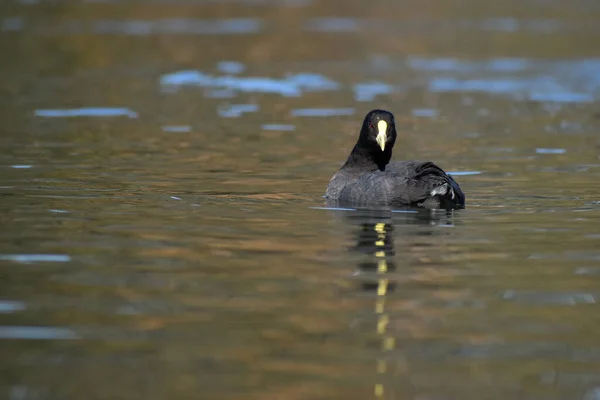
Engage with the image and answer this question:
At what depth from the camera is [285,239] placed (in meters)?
11.1

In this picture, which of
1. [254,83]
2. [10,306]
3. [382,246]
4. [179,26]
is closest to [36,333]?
[10,306]

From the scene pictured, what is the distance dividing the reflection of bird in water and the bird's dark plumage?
15 cm

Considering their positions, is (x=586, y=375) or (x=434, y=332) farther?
(x=434, y=332)

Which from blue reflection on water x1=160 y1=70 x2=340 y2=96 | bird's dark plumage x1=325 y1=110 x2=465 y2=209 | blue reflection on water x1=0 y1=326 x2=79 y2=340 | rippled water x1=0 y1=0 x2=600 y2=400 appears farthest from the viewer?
blue reflection on water x1=160 y1=70 x2=340 y2=96

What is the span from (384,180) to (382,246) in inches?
83.3

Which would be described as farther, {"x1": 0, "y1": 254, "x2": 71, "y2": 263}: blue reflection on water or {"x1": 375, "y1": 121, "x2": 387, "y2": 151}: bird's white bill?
{"x1": 375, "y1": 121, "x2": 387, "y2": 151}: bird's white bill

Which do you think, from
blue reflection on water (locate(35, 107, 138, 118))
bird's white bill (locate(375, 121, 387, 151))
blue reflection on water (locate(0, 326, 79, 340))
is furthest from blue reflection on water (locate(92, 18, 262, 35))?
blue reflection on water (locate(0, 326, 79, 340))

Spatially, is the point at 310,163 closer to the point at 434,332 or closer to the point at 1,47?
the point at 434,332

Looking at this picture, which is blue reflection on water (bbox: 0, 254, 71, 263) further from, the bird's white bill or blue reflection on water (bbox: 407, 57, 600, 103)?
blue reflection on water (bbox: 407, 57, 600, 103)

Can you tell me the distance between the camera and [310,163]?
55.7 ft

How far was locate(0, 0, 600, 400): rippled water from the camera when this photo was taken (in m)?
7.26

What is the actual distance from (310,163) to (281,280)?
7617mm

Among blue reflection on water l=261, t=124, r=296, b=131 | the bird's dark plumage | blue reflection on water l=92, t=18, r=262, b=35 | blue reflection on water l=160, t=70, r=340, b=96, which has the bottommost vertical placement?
the bird's dark plumage

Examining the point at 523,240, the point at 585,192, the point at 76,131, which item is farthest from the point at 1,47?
the point at 523,240
